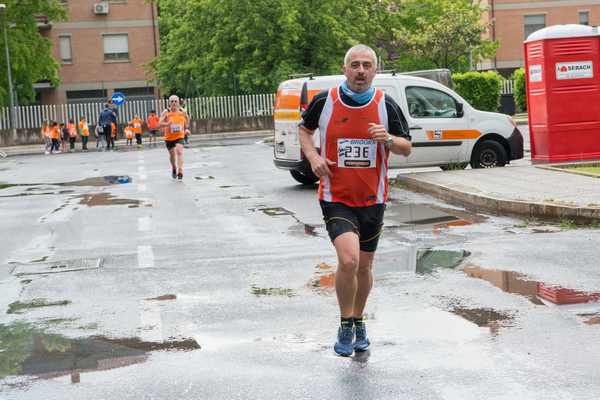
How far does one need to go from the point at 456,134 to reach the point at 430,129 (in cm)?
57

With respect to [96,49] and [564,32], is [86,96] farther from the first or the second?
[564,32]

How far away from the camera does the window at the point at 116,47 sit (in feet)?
210

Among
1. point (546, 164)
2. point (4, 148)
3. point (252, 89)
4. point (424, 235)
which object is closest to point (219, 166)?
point (546, 164)

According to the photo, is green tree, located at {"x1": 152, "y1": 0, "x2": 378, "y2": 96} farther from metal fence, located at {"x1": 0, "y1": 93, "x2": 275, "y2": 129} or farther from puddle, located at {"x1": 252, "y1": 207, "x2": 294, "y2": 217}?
puddle, located at {"x1": 252, "y1": 207, "x2": 294, "y2": 217}

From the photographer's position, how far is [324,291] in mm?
8438

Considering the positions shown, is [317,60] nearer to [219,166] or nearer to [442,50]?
[442,50]

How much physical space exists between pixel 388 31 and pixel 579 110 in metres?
45.4

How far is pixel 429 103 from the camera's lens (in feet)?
61.3

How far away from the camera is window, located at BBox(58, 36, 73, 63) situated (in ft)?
209

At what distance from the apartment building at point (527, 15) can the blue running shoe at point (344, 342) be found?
2410 inches

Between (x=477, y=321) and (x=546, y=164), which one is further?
(x=546, y=164)

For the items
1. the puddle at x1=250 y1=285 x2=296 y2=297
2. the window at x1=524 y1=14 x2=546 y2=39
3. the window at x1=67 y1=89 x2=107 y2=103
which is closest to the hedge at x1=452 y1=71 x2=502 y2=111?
the window at x1=524 y1=14 x2=546 y2=39

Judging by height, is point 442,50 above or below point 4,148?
above

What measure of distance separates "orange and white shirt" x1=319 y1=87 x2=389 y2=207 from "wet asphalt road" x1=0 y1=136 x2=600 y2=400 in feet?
3.14
